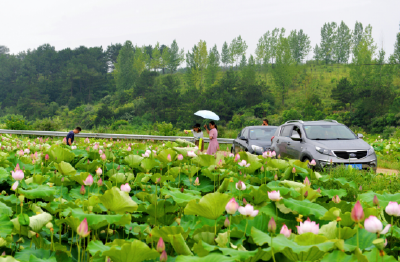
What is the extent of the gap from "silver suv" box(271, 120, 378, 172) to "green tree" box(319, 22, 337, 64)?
77.4m

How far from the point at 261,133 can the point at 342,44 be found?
77466 millimetres

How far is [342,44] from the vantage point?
77312 millimetres

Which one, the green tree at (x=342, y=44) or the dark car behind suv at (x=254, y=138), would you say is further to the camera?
the green tree at (x=342, y=44)

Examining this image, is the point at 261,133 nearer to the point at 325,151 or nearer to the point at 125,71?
the point at 325,151

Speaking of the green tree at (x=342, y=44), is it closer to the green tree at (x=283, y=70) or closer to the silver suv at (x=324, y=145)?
the green tree at (x=283, y=70)

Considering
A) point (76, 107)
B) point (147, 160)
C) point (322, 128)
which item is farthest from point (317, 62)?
point (147, 160)

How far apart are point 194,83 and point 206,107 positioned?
647 inches

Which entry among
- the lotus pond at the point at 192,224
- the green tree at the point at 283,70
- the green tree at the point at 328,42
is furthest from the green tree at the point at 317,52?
the lotus pond at the point at 192,224

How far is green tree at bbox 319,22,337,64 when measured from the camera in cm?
7756

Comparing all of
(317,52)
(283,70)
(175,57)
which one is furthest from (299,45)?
(175,57)

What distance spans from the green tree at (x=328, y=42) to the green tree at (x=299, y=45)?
6144 mm

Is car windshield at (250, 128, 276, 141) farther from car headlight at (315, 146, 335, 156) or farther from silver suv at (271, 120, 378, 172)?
car headlight at (315, 146, 335, 156)

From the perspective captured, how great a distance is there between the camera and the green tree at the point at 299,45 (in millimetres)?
74312

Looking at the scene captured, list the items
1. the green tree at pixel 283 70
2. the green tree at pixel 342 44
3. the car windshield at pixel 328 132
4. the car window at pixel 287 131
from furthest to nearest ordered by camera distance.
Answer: the green tree at pixel 342 44
the green tree at pixel 283 70
the car window at pixel 287 131
the car windshield at pixel 328 132
